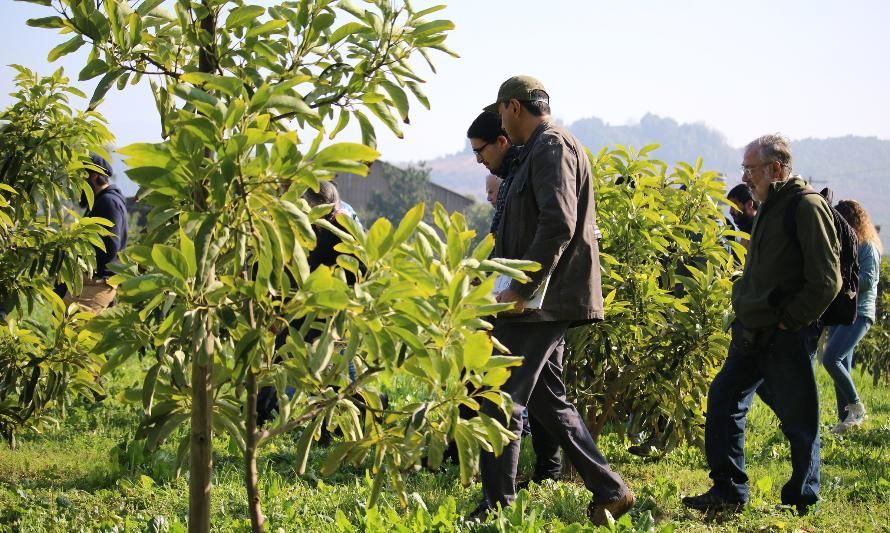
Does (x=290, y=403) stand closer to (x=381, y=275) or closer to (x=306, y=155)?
(x=381, y=275)

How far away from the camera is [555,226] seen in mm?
4309

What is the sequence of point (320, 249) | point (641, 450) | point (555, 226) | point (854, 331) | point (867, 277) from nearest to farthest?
point (555, 226) < point (641, 450) < point (320, 249) < point (854, 331) < point (867, 277)

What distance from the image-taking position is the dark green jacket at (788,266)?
4.86 m

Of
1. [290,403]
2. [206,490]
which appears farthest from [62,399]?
[290,403]

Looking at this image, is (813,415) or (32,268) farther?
(813,415)

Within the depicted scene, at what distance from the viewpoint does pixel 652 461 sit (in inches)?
253

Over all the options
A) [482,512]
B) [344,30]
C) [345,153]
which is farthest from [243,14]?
[482,512]

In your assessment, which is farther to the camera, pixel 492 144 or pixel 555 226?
pixel 492 144

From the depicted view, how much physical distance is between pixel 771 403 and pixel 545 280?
1.84m

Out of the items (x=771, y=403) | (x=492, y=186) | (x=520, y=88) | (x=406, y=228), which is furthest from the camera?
(x=492, y=186)

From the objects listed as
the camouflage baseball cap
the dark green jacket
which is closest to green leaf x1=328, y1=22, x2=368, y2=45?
the camouflage baseball cap

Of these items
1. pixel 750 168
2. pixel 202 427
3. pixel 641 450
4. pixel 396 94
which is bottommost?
pixel 641 450

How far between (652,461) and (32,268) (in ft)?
13.2

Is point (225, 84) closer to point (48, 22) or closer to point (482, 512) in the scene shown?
point (48, 22)
